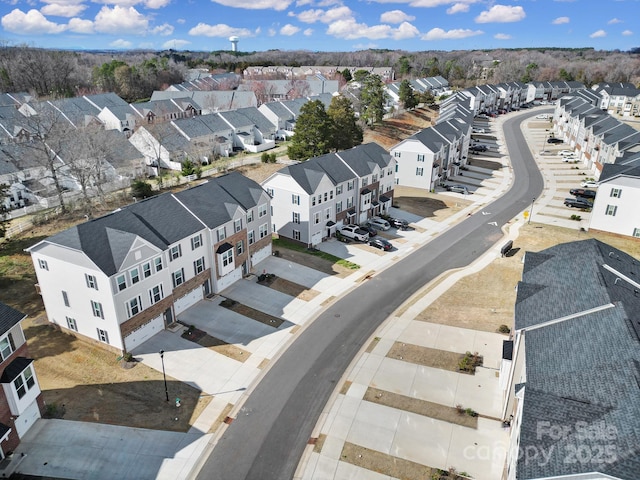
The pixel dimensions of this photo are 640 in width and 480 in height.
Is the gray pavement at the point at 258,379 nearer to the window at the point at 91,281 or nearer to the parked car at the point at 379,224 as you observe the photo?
the window at the point at 91,281

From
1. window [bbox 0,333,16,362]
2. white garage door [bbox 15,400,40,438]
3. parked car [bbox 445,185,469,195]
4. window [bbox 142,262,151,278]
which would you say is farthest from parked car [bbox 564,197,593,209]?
window [bbox 0,333,16,362]

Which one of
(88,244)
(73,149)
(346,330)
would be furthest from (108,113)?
(346,330)

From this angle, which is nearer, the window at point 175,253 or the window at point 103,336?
the window at point 103,336

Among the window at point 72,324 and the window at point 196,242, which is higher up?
Result: the window at point 196,242

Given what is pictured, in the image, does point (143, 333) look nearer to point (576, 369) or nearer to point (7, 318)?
point (7, 318)

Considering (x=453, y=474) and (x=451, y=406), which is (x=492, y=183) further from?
(x=453, y=474)

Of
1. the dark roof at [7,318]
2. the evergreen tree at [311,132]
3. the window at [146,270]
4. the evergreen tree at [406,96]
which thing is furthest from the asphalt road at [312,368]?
the evergreen tree at [406,96]
